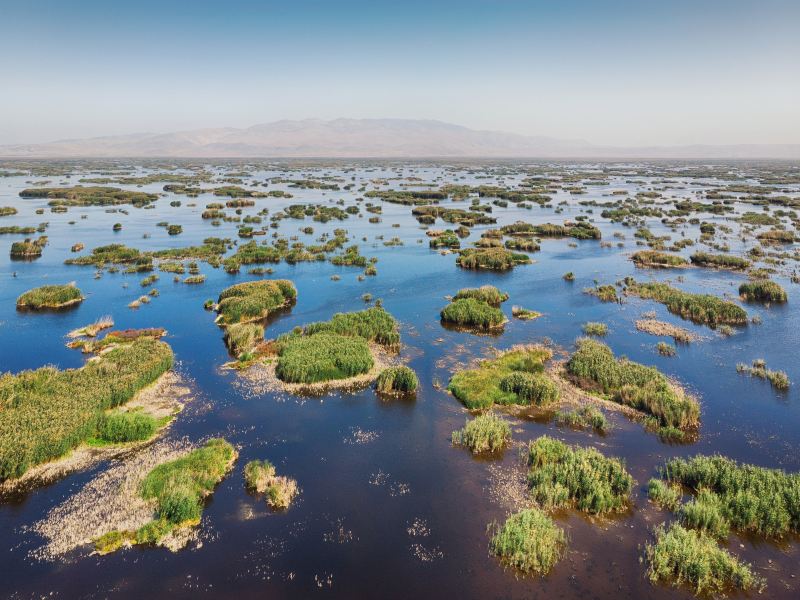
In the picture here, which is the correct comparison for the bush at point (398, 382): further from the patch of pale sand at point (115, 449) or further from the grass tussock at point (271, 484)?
the patch of pale sand at point (115, 449)

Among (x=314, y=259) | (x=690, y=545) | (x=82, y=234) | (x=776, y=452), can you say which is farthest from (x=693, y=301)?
(x=82, y=234)

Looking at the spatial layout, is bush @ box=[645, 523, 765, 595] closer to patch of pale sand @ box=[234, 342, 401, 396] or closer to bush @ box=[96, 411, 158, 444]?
patch of pale sand @ box=[234, 342, 401, 396]

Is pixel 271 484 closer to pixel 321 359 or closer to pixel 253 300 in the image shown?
pixel 321 359

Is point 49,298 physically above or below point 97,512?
above

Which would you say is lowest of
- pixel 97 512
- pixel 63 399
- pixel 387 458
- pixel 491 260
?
pixel 387 458

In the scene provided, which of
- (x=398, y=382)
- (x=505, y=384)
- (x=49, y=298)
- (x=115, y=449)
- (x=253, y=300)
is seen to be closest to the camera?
(x=115, y=449)

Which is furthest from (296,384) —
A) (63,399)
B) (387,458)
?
(63,399)

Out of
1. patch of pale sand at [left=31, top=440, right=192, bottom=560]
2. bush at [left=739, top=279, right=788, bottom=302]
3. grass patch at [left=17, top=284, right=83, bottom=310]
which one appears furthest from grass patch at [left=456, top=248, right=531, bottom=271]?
patch of pale sand at [left=31, top=440, right=192, bottom=560]

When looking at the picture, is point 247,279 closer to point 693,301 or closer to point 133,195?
point 693,301
